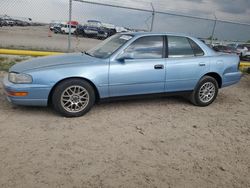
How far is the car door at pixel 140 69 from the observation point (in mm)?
4305

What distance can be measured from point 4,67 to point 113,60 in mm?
4352

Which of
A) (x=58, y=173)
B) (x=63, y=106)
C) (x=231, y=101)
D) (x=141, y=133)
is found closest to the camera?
(x=58, y=173)

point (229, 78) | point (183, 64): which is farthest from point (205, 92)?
point (183, 64)

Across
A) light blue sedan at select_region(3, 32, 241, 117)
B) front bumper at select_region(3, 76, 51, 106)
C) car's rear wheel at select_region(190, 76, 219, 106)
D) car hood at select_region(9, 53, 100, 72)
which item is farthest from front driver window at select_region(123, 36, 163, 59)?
front bumper at select_region(3, 76, 51, 106)

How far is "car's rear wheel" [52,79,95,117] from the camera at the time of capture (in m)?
4.03

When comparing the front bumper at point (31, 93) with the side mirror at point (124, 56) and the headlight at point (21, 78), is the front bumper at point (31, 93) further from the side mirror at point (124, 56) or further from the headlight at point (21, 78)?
the side mirror at point (124, 56)

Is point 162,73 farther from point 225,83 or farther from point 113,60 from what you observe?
point 225,83

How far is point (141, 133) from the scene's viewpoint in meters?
3.78

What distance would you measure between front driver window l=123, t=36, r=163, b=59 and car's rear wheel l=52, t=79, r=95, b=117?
93 centimetres

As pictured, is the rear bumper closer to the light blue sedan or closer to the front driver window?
the light blue sedan

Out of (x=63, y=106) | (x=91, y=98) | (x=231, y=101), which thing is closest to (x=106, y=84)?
(x=91, y=98)

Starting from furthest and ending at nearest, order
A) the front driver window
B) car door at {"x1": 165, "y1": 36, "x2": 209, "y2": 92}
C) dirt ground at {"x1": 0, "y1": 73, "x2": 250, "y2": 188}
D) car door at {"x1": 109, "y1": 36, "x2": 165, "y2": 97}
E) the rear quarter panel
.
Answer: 1. the rear quarter panel
2. car door at {"x1": 165, "y1": 36, "x2": 209, "y2": 92}
3. the front driver window
4. car door at {"x1": 109, "y1": 36, "x2": 165, "y2": 97}
5. dirt ground at {"x1": 0, "y1": 73, "x2": 250, "y2": 188}

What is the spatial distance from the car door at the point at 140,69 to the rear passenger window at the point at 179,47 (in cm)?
17

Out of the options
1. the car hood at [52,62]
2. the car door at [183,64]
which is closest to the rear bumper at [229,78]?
the car door at [183,64]
